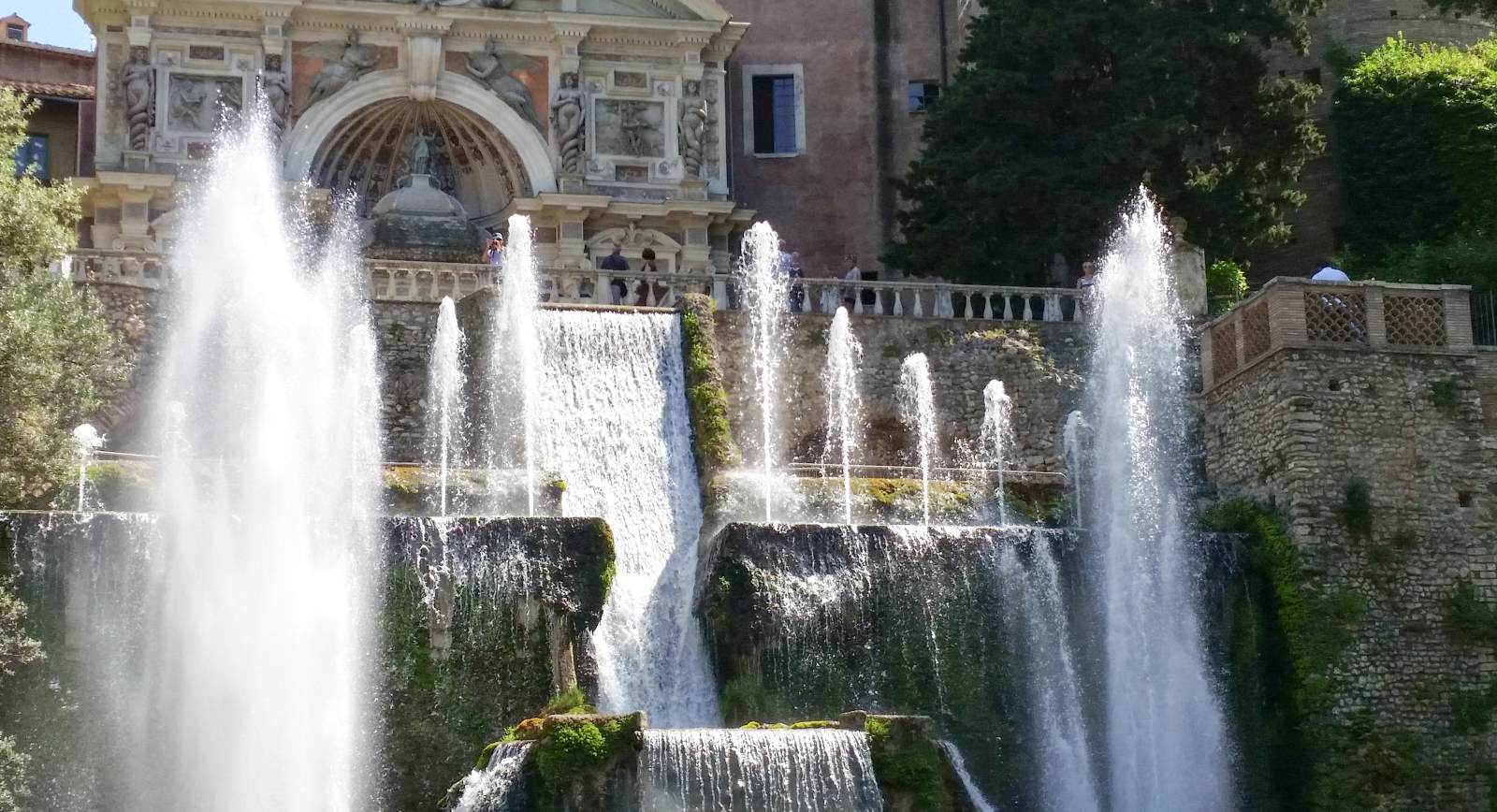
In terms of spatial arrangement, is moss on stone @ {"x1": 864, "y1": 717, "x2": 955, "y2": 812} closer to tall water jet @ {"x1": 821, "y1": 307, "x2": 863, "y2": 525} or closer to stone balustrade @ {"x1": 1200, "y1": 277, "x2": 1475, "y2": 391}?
stone balustrade @ {"x1": 1200, "y1": 277, "x2": 1475, "y2": 391}

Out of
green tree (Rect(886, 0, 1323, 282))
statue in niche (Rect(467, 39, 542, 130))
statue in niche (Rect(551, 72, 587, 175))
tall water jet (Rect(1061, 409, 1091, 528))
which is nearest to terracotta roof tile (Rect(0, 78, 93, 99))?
statue in niche (Rect(467, 39, 542, 130))

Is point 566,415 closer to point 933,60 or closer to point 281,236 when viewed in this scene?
point 281,236

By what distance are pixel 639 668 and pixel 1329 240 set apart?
17210mm

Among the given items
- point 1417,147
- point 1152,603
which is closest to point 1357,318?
point 1152,603

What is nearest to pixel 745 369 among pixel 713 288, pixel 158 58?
pixel 713 288

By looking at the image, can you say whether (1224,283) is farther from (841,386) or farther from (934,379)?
(841,386)

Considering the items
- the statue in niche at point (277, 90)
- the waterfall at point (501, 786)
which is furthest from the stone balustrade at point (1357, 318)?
the statue in niche at point (277, 90)

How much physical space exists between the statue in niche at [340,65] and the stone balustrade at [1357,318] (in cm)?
1466

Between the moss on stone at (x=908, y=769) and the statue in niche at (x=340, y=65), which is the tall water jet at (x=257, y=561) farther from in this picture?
the statue in niche at (x=340, y=65)

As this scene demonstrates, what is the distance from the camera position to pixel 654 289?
32.7 m

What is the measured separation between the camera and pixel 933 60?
40.9m

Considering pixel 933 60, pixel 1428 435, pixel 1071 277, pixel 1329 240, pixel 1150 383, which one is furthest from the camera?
pixel 933 60

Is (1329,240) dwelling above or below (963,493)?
above

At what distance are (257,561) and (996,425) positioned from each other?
32.2ft
